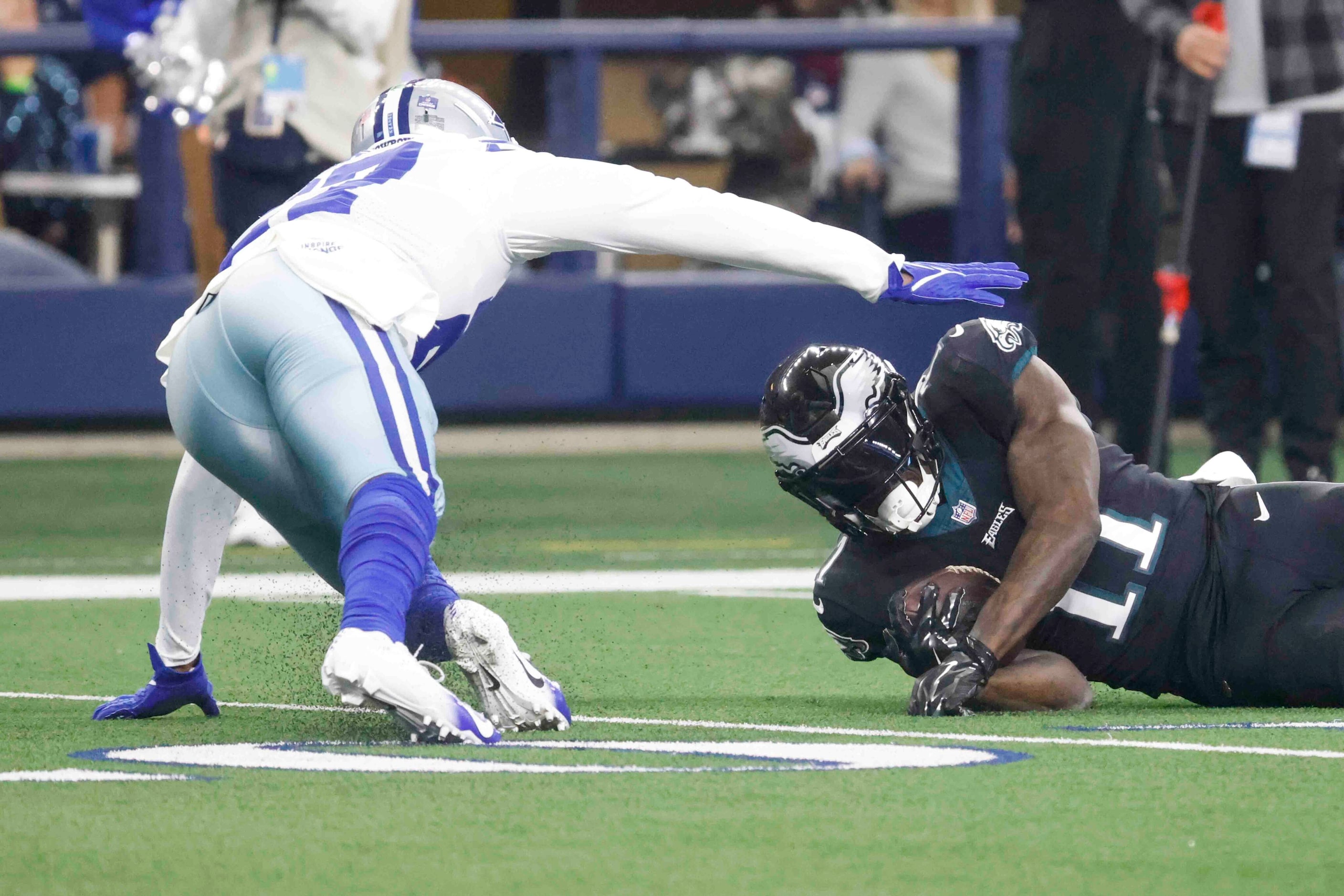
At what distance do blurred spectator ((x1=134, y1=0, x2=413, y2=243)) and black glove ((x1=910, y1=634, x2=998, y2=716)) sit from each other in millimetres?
3439

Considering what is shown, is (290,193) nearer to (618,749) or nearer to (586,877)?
(618,749)

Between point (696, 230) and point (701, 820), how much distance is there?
114 centimetres

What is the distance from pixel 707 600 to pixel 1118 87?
2.54 meters

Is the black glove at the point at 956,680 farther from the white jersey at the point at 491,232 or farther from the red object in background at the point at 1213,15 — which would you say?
the red object in background at the point at 1213,15

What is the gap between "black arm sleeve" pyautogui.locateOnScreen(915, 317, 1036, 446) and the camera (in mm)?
3871

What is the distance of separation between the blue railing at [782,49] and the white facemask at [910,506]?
19.1 feet

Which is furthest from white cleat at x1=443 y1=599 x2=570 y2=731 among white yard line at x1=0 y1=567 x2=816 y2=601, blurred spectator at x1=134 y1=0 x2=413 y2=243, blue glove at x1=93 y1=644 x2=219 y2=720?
blurred spectator at x1=134 y1=0 x2=413 y2=243

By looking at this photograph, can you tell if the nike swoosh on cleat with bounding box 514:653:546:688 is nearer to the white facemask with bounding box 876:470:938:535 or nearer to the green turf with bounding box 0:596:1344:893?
the green turf with bounding box 0:596:1344:893

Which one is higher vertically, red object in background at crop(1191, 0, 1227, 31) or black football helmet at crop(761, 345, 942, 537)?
red object in background at crop(1191, 0, 1227, 31)

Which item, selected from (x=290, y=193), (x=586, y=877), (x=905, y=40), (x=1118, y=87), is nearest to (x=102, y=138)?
(x=905, y=40)

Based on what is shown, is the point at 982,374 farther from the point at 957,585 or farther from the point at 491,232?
the point at 491,232

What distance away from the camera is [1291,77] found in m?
7.11

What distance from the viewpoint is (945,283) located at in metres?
3.70

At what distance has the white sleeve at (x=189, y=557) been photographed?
154 inches
